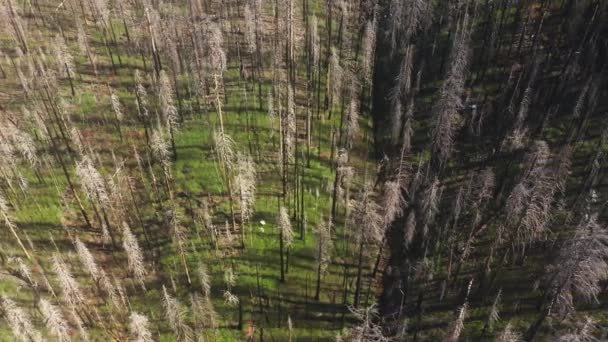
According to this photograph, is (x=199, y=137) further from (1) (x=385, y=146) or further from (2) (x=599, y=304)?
(2) (x=599, y=304)

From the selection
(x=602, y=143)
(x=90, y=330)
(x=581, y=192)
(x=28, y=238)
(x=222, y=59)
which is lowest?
(x=90, y=330)

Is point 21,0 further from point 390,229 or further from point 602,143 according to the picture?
point 602,143

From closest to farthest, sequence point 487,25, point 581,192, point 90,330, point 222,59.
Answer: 1. point 90,330
2. point 581,192
3. point 222,59
4. point 487,25

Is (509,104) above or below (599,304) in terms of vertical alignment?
above

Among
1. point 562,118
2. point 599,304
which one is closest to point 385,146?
point 562,118

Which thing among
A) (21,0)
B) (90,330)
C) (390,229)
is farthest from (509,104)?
(21,0)

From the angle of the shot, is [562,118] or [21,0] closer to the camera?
[562,118]

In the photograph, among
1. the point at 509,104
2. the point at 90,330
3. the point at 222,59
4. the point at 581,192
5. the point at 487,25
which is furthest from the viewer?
the point at 487,25

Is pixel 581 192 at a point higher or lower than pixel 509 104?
lower

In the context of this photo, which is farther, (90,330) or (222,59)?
(222,59)
